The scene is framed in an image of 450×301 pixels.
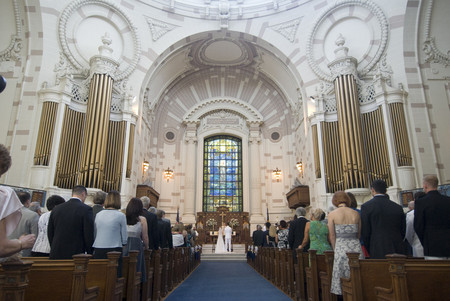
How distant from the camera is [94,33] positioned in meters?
12.1

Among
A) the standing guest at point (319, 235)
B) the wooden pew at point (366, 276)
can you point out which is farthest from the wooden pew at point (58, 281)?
the standing guest at point (319, 235)

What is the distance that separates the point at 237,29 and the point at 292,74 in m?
3.05

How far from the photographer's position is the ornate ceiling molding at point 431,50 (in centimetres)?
1068

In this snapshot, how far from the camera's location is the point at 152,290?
4.84 metres

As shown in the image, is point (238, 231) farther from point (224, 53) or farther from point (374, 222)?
point (374, 222)

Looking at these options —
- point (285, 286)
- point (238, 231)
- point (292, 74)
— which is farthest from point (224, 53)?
point (285, 286)

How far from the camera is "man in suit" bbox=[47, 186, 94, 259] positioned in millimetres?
3387

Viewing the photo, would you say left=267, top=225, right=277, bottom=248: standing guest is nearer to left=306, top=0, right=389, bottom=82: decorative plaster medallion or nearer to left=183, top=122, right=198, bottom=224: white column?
left=306, top=0, right=389, bottom=82: decorative plaster medallion

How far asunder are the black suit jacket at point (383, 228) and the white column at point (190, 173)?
41.5ft

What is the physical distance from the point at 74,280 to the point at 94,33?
1176cm

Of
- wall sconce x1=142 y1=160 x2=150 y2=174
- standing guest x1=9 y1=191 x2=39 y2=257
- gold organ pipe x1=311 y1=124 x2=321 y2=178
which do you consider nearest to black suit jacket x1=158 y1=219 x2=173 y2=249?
standing guest x1=9 y1=191 x2=39 y2=257

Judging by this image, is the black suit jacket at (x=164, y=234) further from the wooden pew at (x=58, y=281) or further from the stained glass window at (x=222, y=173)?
the stained glass window at (x=222, y=173)

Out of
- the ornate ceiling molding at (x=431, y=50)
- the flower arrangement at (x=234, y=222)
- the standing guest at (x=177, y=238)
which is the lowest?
the standing guest at (x=177, y=238)

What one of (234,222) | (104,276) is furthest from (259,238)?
(104,276)
